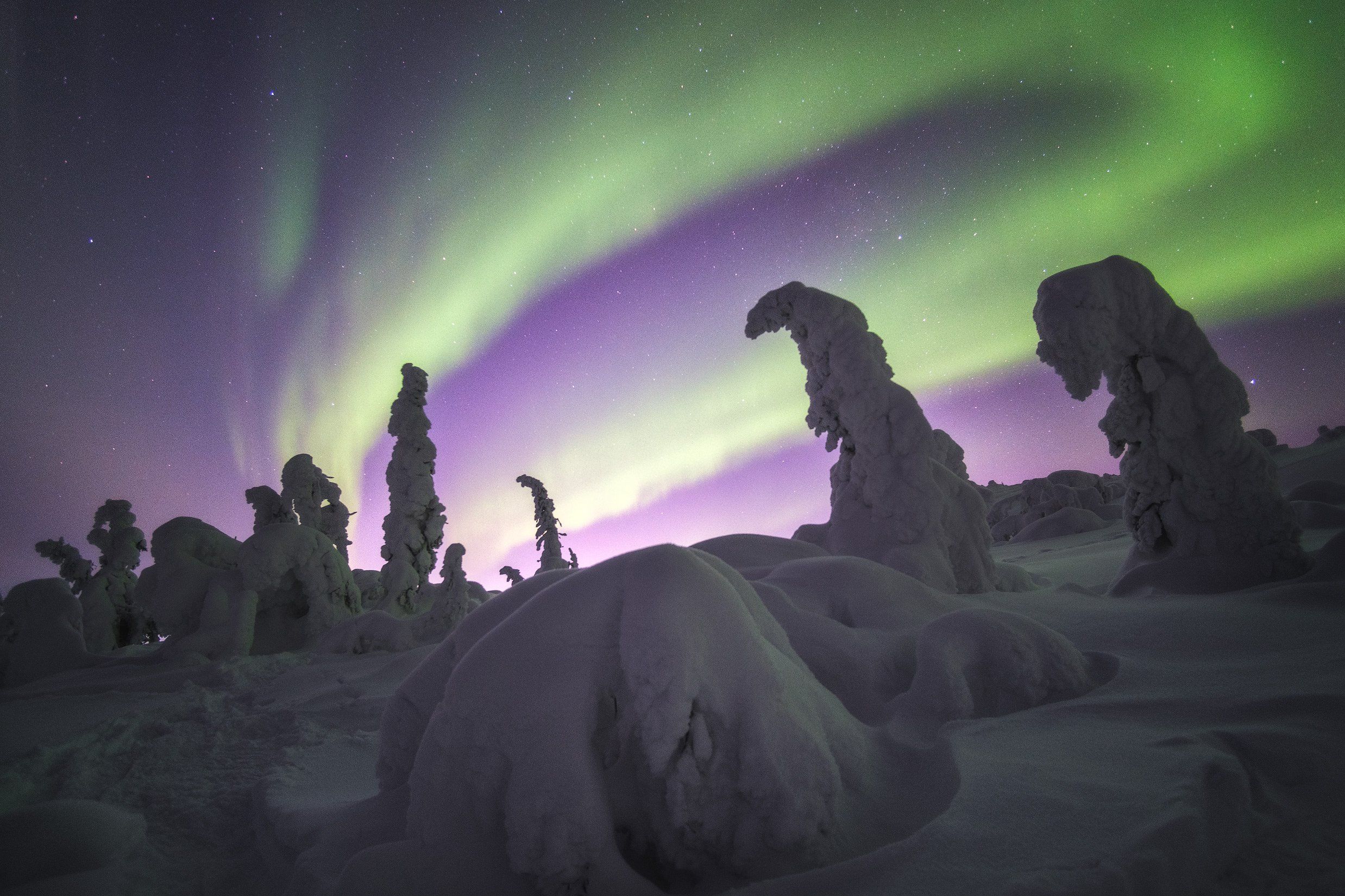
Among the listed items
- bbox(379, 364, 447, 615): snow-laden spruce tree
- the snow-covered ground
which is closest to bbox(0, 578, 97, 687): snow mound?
bbox(379, 364, 447, 615): snow-laden spruce tree

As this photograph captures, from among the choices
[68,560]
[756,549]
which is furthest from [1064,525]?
[68,560]

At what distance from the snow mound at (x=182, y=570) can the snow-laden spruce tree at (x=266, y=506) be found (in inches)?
22.4

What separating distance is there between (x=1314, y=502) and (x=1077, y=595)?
7070mm

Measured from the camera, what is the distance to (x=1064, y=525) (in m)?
17.1

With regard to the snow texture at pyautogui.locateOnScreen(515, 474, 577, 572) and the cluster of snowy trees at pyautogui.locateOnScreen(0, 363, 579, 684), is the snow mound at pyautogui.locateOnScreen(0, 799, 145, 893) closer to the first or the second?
the cluster of snowy trees at pyautogui.locateOnScreen(0, 363, 579, 684)

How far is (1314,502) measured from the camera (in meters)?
9.49

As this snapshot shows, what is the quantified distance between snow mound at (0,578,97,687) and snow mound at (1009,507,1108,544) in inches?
871

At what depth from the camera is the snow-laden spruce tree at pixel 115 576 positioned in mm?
13734

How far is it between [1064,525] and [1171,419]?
488 inches

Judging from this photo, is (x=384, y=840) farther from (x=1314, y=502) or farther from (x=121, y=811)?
(x=1314, y=502)

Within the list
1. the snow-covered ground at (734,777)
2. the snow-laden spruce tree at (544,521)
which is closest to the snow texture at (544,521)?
the snow-laden spruce tree at (544,521)

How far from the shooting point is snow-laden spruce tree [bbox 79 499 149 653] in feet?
45.1

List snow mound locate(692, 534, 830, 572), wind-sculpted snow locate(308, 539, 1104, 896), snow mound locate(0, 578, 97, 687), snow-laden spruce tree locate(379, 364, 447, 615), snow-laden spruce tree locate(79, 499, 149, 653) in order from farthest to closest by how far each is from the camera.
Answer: snow-laden spruce tree locate(79, 499, 149, 653)
snow-laden spruce tree locate(379, 364, 447, 615)
snow mound locate(0, 578, 97, 687)
snow mound locate(692, 534, 830, 572)
wind-sculpted snow locate(308, 539, 1104, 896)

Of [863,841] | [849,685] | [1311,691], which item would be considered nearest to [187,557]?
[849,685]
